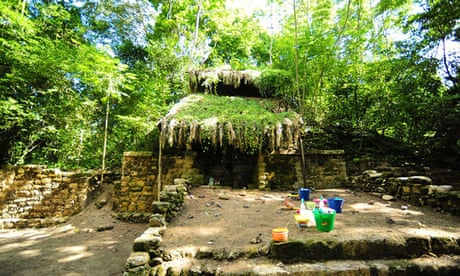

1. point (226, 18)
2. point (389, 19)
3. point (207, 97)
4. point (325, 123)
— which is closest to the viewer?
point (207, 97)

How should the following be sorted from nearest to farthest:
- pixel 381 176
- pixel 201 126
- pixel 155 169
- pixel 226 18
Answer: pixel 381 176
pixel 201 126
pixel 155 169
pixel 226 18

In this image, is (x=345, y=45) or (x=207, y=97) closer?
(x=345, y=45)

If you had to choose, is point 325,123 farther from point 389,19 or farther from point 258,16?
point 258,16

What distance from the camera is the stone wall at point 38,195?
6577mm

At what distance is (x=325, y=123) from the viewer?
8.09 metres

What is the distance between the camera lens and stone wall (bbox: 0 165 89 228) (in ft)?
21.6

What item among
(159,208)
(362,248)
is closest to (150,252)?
(159,208)

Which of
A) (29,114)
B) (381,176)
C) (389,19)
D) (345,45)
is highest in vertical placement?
(389,19)

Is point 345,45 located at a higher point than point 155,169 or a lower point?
higher

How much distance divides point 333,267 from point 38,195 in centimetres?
893

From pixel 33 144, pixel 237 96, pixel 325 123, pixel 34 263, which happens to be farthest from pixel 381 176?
pixel 33 144

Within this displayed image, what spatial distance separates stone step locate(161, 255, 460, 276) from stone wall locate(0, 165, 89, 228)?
679cm

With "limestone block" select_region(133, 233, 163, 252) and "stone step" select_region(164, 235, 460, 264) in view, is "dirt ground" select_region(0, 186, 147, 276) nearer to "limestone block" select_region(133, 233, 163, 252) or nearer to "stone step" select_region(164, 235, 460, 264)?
"limestone block" select_region(133, 233, 163, 252)

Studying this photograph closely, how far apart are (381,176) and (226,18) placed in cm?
944
